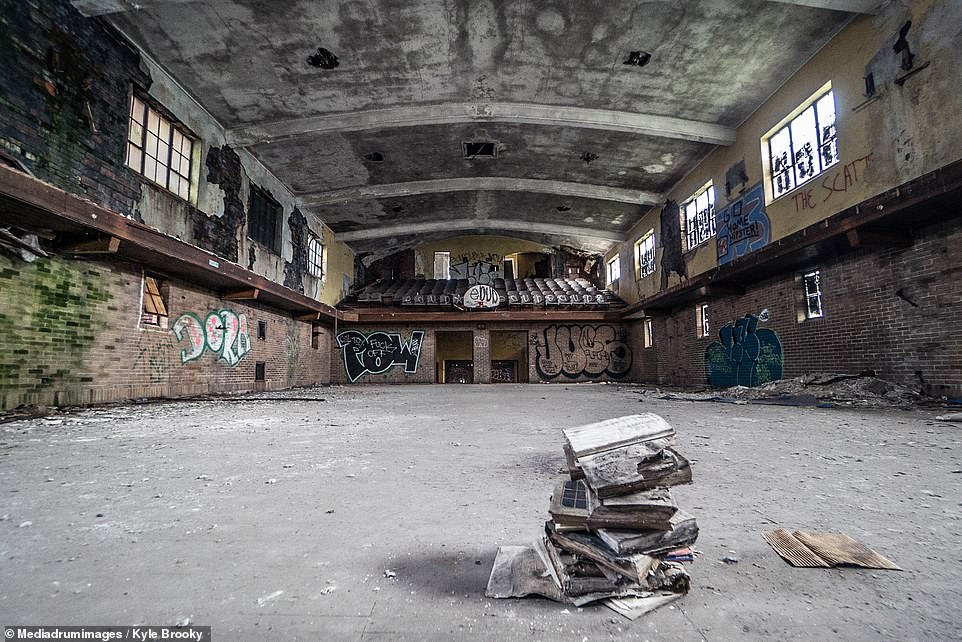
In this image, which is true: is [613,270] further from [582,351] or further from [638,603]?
[638,603]

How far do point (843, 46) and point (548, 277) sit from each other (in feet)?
52.8

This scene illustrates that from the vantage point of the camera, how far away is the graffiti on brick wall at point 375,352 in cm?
1859

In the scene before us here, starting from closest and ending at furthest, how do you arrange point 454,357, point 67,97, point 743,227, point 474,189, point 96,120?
point 67,97
point 96,120
point 743,227
point 474,189
point 454,357

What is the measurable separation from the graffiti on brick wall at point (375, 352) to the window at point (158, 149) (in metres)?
10.0

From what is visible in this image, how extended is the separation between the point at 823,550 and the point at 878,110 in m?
8.40

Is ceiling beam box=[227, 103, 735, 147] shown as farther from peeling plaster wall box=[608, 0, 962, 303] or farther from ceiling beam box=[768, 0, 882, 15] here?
ceiling beam box=[768, 0, 882, 15]

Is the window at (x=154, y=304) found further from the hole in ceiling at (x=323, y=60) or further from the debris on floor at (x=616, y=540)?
the debris on floor at (x=616, y=540)

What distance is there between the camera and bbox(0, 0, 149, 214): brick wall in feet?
19.4

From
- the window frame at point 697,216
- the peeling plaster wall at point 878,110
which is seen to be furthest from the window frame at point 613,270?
the peeling plaster wall at point 878,110

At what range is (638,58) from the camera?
880 centimetres

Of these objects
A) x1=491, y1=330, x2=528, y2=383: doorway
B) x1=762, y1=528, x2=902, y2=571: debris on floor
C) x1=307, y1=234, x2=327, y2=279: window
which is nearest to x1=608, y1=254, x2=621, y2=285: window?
x1=491, y1=330, x2=528, y2=383: doorway

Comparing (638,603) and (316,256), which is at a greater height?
(316,256)

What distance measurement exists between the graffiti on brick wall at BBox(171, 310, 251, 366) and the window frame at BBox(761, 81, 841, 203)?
12874mm

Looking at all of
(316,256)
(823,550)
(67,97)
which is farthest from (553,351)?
(823,550)
